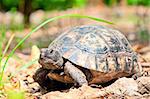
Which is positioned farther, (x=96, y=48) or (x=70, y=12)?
(x=70, y=12)

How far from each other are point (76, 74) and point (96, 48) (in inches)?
12.5

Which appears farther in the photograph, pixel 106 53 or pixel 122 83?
pixel 106 53

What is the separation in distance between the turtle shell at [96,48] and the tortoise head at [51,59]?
5 cm

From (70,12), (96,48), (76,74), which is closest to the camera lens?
(76,74)

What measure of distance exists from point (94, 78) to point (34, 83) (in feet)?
2.77

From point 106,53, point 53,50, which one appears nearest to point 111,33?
point 106,53

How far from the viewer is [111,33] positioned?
4164mm

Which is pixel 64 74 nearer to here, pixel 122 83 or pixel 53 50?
pixel 53 50

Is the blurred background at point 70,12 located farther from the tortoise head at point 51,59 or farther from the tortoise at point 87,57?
the tortoise head at point 51,59

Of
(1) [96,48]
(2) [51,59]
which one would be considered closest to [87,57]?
(1) [96,48]

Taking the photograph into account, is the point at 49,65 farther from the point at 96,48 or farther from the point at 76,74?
the point at 96,48

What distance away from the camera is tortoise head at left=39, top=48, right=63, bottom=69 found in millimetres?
3830

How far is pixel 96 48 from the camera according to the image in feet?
12.9

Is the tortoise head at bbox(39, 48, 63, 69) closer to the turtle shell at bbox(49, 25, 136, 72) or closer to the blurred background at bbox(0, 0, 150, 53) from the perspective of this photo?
the turtle shell at bbox(49, 25, 136, 72)
